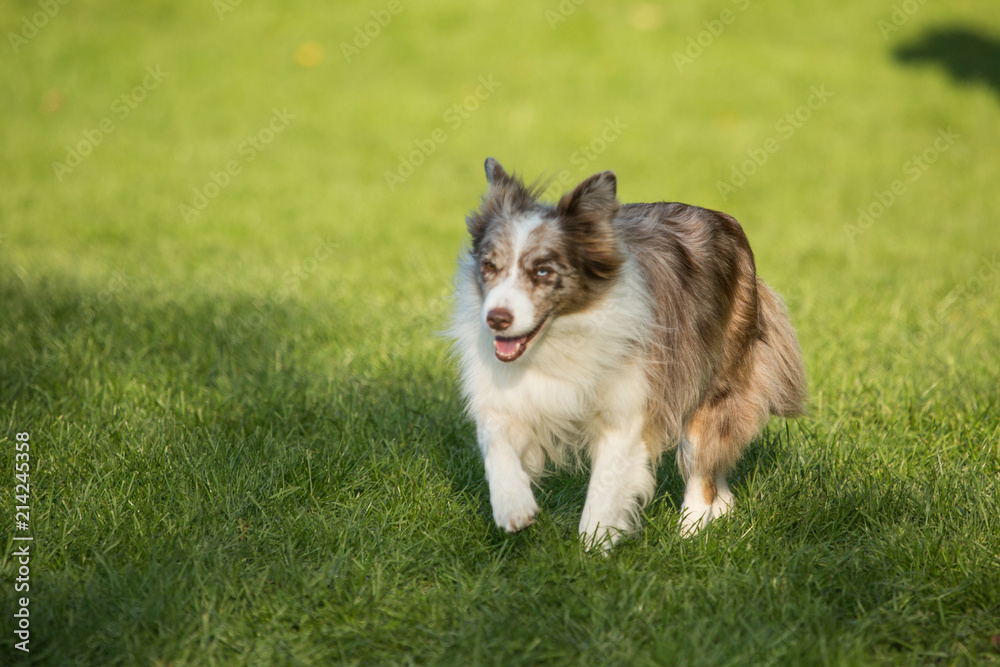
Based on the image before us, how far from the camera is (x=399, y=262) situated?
28.0ft

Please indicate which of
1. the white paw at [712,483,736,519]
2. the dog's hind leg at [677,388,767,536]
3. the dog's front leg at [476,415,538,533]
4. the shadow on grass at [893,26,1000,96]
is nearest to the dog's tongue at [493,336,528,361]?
the dog's front leg at [476,415,538,533]

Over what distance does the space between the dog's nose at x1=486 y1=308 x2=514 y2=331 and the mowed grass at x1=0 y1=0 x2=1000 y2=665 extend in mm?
832

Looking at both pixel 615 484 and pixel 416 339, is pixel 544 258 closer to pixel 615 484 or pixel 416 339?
pixel 615 484

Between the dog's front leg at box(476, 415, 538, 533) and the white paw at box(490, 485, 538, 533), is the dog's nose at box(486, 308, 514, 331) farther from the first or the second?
the white paw at box(490, 485, 538, 533)

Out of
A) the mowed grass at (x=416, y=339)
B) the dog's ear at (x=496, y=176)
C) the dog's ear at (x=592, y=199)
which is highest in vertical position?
the dog's ear at (x=496, y=176)

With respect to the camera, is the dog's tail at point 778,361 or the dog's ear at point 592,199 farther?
the dog's tail at point 778,361

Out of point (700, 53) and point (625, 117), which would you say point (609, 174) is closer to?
point (625, 117)

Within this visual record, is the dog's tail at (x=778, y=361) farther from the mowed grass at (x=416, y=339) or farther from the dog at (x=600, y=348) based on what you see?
the mowed grass at (x=416, y=339)

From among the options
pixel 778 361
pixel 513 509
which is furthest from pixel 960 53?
pixel 513 509

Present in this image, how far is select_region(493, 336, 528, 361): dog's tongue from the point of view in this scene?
3.21m

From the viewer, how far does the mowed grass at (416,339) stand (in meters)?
3.13

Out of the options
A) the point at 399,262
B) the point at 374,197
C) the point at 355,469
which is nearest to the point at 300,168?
the point at 374,197

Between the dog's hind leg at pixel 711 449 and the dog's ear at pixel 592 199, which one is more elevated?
the dog's ear at pixel 592 199

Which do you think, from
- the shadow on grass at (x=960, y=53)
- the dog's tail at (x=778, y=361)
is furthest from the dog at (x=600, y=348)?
the shadow on grass at (x=960, y=53)
